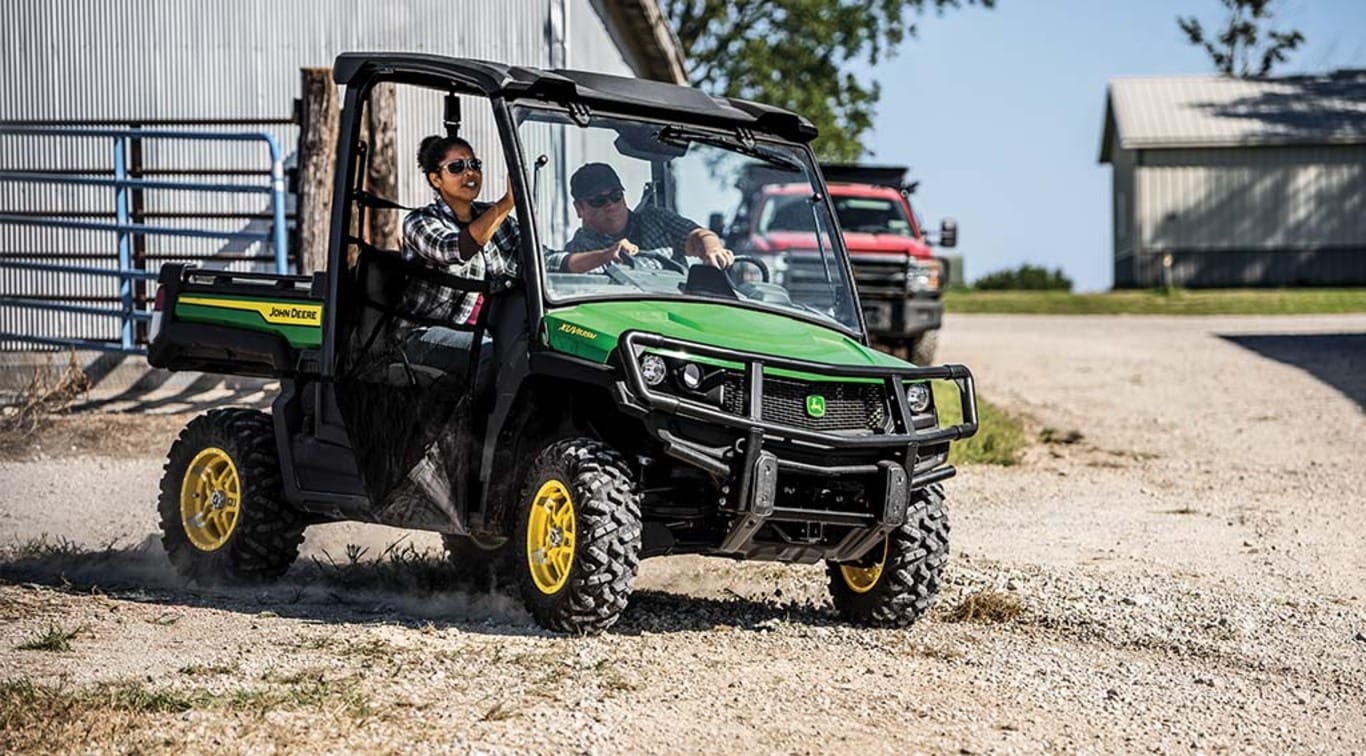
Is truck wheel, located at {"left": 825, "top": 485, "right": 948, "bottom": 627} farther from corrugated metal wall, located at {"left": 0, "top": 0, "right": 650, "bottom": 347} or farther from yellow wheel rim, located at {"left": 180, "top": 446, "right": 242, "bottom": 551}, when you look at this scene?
corrugated metal wall, located at {"left": 0, "top": 0, "right": 650, "bottom": 347}

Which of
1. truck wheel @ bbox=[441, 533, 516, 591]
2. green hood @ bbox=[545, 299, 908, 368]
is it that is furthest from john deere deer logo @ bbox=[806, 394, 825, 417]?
truck wheel @ bbox=[441, 533, 516, 591]

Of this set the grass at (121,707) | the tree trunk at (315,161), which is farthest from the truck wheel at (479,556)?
the tree trunk at (315,161)

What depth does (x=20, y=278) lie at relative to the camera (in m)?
17.9

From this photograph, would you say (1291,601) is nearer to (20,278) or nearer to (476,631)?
(476,631)

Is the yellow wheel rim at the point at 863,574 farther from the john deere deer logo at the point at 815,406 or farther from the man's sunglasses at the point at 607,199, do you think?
the man's sunglasses at the point at 607,199

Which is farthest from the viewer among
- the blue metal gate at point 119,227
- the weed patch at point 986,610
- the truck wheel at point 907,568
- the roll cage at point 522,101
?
the blue metal gate at point 119,227

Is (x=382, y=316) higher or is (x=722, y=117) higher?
(x=722, y=117)

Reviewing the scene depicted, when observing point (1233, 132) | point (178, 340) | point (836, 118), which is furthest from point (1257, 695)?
point (1233, 132)

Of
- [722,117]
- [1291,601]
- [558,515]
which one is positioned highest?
[722,117]

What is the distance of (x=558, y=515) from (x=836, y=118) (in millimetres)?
42341

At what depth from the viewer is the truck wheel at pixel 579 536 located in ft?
23.4

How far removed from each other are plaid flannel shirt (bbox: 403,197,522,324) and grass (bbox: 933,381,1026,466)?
17.1 feet

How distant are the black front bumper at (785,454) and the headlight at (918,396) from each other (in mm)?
54

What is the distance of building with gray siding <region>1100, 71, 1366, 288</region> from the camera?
50750mm
